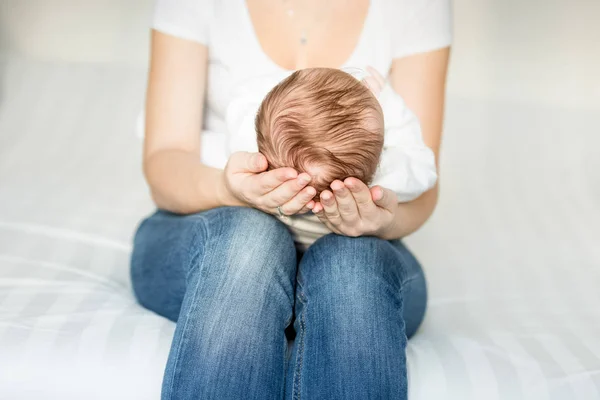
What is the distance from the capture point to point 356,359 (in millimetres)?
915

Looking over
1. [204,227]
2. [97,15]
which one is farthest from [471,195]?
[97,15]

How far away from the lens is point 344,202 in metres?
0.97

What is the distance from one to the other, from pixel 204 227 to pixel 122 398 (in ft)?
0.89

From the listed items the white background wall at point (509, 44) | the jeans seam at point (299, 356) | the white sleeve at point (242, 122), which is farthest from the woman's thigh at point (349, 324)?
the white background wall at point (509, 44)

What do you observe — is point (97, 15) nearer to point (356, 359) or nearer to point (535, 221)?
point (535, 221)

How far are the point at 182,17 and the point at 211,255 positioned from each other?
20.1 inches

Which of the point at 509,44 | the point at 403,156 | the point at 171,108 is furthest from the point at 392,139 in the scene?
the point at 509,44

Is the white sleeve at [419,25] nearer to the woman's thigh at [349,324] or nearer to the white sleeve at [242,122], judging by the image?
the white sleeve at [242,122]

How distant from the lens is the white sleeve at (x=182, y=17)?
130cm

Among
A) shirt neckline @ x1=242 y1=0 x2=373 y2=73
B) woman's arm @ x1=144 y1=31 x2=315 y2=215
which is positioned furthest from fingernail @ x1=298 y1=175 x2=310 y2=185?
shirt neckline @ x1=242 y1=0 x2=373 y2=73

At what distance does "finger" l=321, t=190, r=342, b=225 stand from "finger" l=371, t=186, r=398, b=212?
58mm

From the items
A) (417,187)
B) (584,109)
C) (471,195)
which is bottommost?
(471,195)

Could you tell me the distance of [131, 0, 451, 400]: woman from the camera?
3.01 feet

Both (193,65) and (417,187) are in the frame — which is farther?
(193,65)
